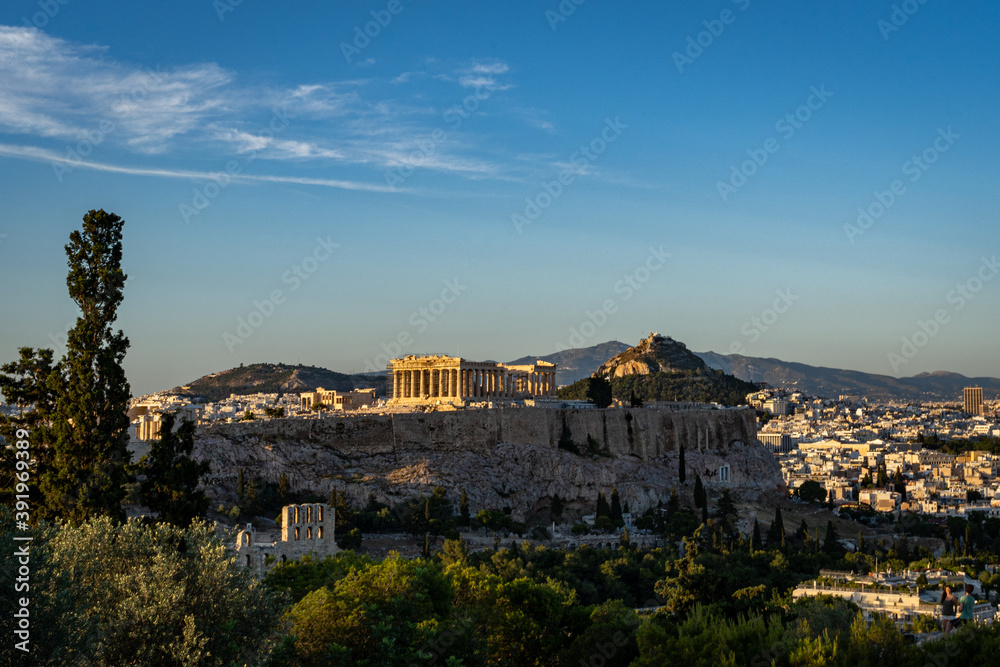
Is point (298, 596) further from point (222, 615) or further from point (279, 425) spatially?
point (279, 425)

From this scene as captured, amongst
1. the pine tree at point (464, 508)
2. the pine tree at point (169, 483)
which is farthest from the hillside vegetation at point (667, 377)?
the pine tree at point (169, 483)

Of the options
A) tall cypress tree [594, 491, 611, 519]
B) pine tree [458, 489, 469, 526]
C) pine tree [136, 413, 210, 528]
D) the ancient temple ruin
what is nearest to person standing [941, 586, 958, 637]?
the ancient temple ruin

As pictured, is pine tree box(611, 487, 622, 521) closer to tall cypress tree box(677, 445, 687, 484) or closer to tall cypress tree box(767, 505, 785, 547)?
tall cypress tree box(767, 505, 785, 547)

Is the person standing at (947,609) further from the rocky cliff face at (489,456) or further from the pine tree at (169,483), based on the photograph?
the rocky cliff face at (489,456)

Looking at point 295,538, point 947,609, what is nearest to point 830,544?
point 947,609

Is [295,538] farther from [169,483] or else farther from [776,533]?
[776,533]

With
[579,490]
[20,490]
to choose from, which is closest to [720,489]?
[579,490]
